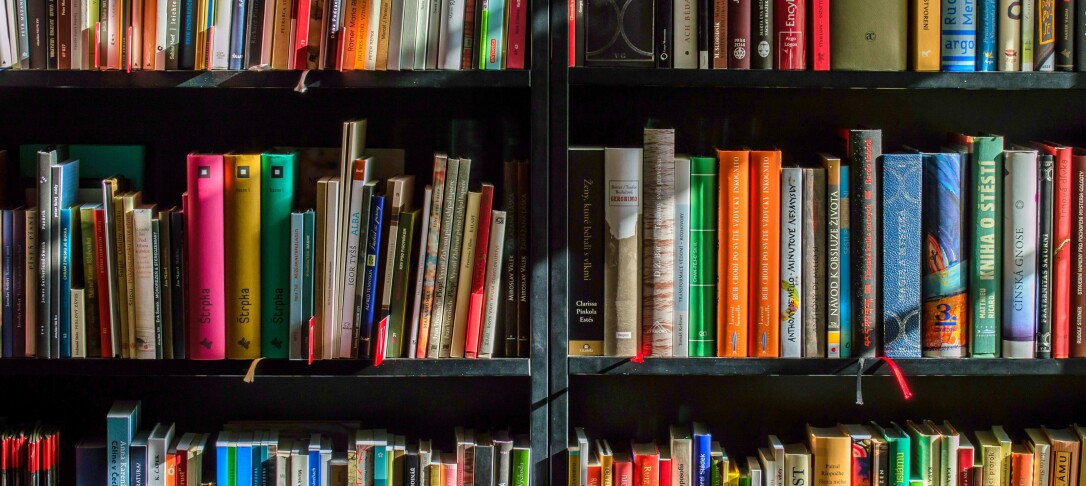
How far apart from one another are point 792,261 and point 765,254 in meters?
0.04

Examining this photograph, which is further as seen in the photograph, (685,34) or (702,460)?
(702,460)

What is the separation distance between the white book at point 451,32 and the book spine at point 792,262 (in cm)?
50

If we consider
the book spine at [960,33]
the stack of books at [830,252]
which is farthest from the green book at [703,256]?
the book spine at [960,33]

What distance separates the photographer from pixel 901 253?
1.55 meters

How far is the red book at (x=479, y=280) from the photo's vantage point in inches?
61.4

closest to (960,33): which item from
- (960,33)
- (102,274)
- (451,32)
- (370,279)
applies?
(960,33)

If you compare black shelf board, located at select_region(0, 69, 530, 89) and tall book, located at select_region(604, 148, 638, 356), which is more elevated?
black shelf board, located at select_region(0, 69, 530, 89)

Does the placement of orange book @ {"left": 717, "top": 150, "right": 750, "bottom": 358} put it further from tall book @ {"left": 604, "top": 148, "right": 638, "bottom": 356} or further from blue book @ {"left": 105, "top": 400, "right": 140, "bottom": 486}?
blue book @ {"left": 105, "top": 400, "right": 140, "bottom": 486}

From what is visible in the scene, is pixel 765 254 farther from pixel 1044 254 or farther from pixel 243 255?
pixel 243 255

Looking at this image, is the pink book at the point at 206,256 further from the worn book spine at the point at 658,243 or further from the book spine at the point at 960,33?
the book spine at the point at 960,33

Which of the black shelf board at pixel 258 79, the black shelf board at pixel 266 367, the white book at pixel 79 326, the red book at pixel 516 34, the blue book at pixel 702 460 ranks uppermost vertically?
the red book at pixel 516 34

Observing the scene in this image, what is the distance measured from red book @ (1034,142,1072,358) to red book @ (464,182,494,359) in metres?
0.82

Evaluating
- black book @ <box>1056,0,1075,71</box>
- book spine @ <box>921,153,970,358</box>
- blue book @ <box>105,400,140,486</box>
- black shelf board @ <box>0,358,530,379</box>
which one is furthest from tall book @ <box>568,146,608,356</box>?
blue book @ <box>105,400,140,486</box>

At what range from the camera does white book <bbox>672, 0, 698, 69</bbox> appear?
5.07ft
